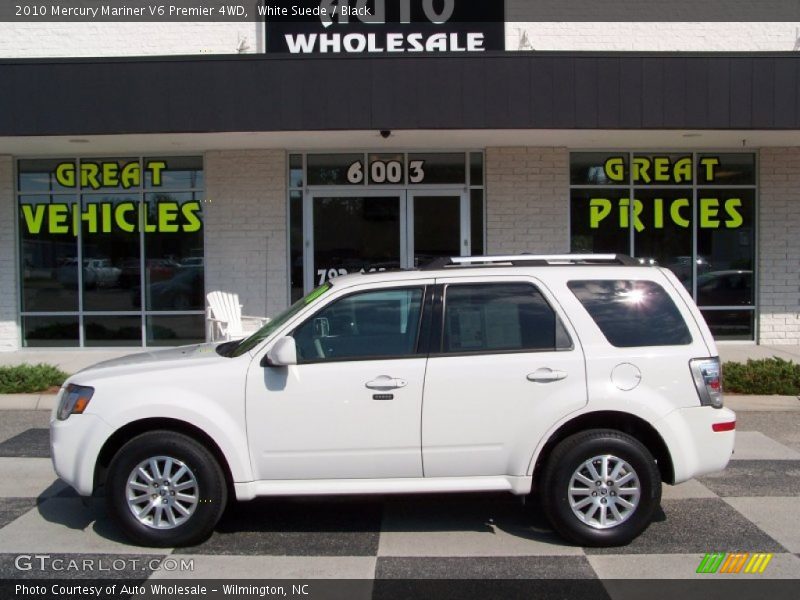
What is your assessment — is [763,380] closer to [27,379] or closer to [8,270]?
[27,379]

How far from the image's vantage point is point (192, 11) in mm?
13523

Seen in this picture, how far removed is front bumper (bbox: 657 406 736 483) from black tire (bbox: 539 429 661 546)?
0.60ft

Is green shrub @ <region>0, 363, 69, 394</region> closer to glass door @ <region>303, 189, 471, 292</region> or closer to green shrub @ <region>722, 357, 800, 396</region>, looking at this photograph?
glass door @ <region>303, 189, 471, 292</region>

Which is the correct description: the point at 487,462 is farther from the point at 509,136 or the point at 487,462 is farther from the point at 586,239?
the point at 586,239

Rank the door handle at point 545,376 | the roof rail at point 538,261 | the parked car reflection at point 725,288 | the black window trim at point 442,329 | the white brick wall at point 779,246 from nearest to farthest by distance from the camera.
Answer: the door handle at point 545,376 → the black window trim at point 442,329 → the roof rail at point 538,261 → the white brick wall at point 779,246 → the parked car reflection at point 725,288

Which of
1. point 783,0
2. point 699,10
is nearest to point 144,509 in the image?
point 699,10

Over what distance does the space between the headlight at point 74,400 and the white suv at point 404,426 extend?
2 centimetres

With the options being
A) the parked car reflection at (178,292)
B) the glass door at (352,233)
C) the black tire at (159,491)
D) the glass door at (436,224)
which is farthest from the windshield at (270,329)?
the parked car reflection at (178,292)

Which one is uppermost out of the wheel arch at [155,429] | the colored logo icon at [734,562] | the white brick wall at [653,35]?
the white brick wall at [653,35]

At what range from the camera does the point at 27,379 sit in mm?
9906

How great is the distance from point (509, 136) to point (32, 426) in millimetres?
7667

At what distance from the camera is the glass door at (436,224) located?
43.4 ft

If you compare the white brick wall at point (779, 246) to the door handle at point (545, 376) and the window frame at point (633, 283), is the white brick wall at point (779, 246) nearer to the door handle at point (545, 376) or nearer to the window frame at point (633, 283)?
the window frame at point (633, 283)

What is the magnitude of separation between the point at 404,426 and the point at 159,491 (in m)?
1.62
